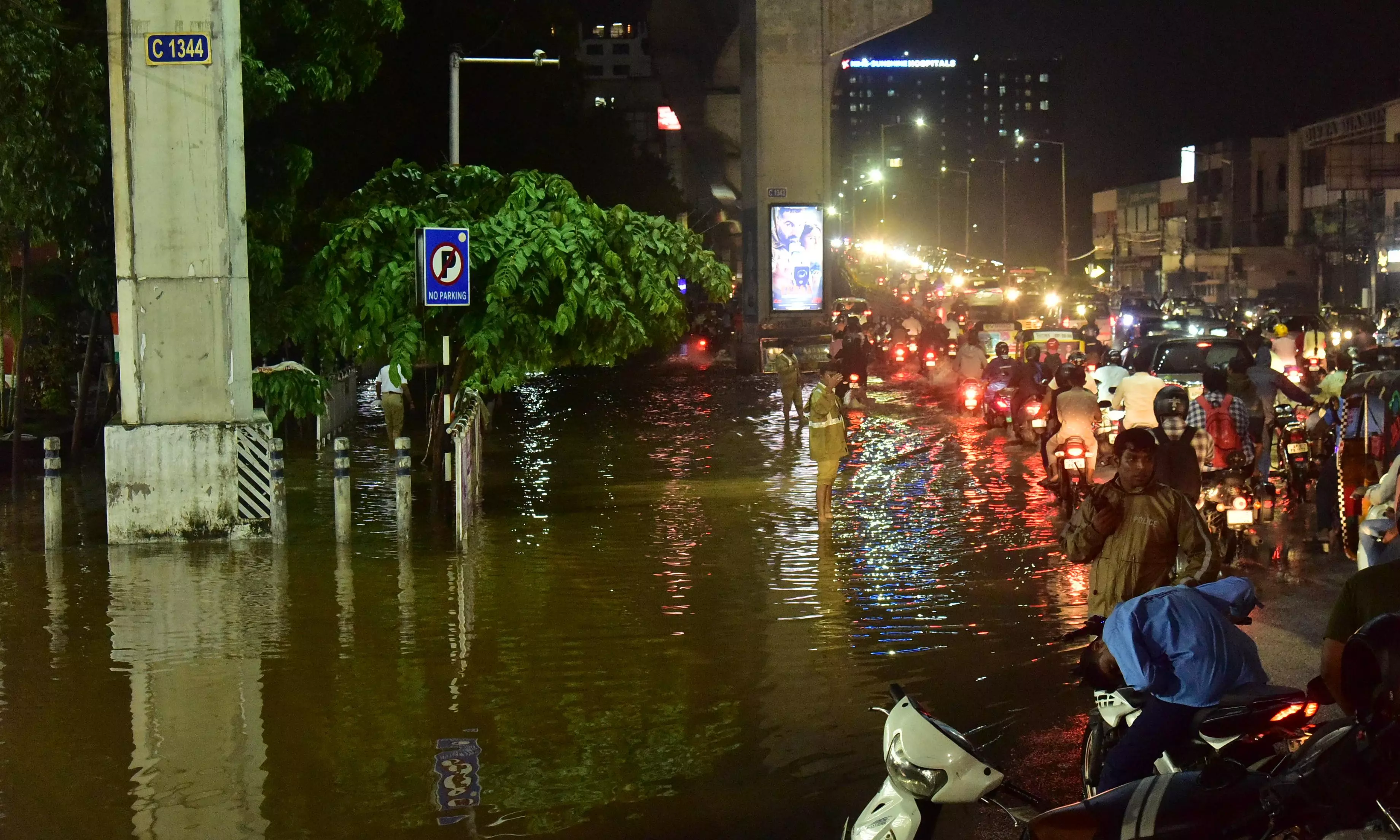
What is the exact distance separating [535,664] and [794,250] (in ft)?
115

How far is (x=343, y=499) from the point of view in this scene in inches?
594

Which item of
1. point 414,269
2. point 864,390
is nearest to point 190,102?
point 414,269

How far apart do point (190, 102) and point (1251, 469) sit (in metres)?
9.99

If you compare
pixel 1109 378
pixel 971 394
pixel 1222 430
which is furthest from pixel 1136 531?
pixel 971 394

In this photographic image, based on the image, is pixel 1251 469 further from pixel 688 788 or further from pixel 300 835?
pixel 300 835

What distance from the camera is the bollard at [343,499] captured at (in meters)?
15.0

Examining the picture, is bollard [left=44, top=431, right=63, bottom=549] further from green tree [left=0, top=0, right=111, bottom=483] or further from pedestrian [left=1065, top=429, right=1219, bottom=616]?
pedestrian [left=1065, top=429, right=1219, bottom=616]

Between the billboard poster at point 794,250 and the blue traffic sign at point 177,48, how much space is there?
29.6 m

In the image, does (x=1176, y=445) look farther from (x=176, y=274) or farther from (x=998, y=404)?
(x=998, y=404)

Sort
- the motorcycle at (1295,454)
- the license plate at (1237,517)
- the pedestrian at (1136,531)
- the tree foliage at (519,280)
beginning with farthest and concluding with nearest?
the tree foliage at (519,280) → the motorcycle at (1295,454) → the license plate at (1237,517) → the pedestrian at (1136,531)

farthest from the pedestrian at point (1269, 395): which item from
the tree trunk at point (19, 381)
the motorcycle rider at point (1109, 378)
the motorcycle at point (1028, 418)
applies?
the tree trunk at point (19, 381)

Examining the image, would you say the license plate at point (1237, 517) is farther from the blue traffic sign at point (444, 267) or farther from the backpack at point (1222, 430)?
the blue traffic sign at point (444, 267)

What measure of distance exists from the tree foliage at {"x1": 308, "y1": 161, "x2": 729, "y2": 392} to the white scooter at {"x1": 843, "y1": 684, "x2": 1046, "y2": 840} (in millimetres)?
12132

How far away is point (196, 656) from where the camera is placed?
10305 mm
